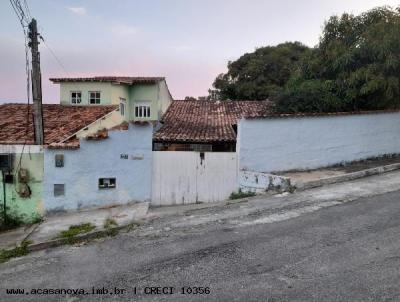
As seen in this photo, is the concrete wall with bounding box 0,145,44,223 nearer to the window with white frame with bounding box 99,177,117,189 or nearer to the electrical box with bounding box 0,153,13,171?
the electrical box with bounding box 0,153,13,171

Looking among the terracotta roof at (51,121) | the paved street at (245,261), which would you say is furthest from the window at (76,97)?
the paved street at (245,261)

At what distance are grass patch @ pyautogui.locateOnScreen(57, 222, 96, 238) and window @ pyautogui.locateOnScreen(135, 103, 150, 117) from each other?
34.3 ft


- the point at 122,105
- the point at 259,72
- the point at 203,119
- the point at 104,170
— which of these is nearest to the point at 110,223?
the point at 104,170

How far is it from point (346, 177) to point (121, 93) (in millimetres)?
12093

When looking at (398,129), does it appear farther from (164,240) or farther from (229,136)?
(164,240)

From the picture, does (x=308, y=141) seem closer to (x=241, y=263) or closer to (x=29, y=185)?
(x=241, y=263)

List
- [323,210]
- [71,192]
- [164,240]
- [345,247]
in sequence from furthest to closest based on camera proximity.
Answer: [71,192]
[323,210]
[164,240]
[345,247]

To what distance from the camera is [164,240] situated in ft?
24.2

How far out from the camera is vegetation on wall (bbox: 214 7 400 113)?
45.8 feet

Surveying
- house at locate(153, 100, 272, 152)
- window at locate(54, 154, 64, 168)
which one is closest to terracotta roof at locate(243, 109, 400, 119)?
house at locate(153, 100, 272, 152)

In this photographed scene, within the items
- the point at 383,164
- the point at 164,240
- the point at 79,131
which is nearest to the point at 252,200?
the point at 164,240

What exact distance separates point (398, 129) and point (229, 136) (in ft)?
22.1

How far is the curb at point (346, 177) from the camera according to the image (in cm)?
1032

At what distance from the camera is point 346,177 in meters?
11.1
